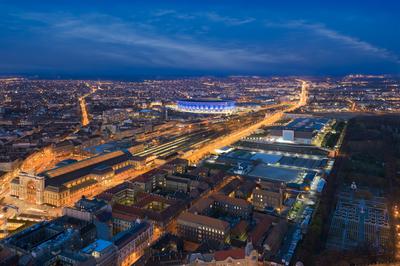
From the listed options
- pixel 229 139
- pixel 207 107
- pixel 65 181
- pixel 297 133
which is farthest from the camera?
pixel 207 107

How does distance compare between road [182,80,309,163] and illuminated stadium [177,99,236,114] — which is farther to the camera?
illuminated stadium [177,99,236,114]

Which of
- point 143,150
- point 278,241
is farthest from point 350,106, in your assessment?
point 278,241

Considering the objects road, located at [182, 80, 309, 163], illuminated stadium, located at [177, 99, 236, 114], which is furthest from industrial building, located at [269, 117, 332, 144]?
illuminated stadium, located at [177, 99, 236, 114]

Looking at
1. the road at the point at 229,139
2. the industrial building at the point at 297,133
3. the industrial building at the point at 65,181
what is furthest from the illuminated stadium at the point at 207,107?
the industrial building at the point at 65,181

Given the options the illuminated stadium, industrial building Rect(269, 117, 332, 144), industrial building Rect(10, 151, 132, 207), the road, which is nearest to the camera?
industrial building Rect(10, 151, 132, 207)

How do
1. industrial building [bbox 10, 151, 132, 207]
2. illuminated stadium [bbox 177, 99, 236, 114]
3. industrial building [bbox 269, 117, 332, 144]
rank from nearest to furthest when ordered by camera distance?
industrial building [bbox 10, 151, 132, 207] → industrial building [bbox 269, 117, 332, 144] → illuminated stadium [bbox 177, 99, 236, 114]

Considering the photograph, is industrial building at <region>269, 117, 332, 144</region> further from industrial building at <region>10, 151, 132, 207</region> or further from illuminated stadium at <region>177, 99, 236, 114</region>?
illuminated stadium at <region>177, 99, 236, 114</region>

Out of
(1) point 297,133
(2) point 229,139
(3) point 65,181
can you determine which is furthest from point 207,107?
(3) point 65,181

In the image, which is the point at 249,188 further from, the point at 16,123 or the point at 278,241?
the point at 16,123

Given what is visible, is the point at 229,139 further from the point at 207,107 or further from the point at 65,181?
the point at 207,107

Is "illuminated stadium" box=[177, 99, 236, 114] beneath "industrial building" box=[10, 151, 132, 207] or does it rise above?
above

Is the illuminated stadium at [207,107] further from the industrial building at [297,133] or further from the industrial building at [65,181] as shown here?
the industrial building at [65,181]
